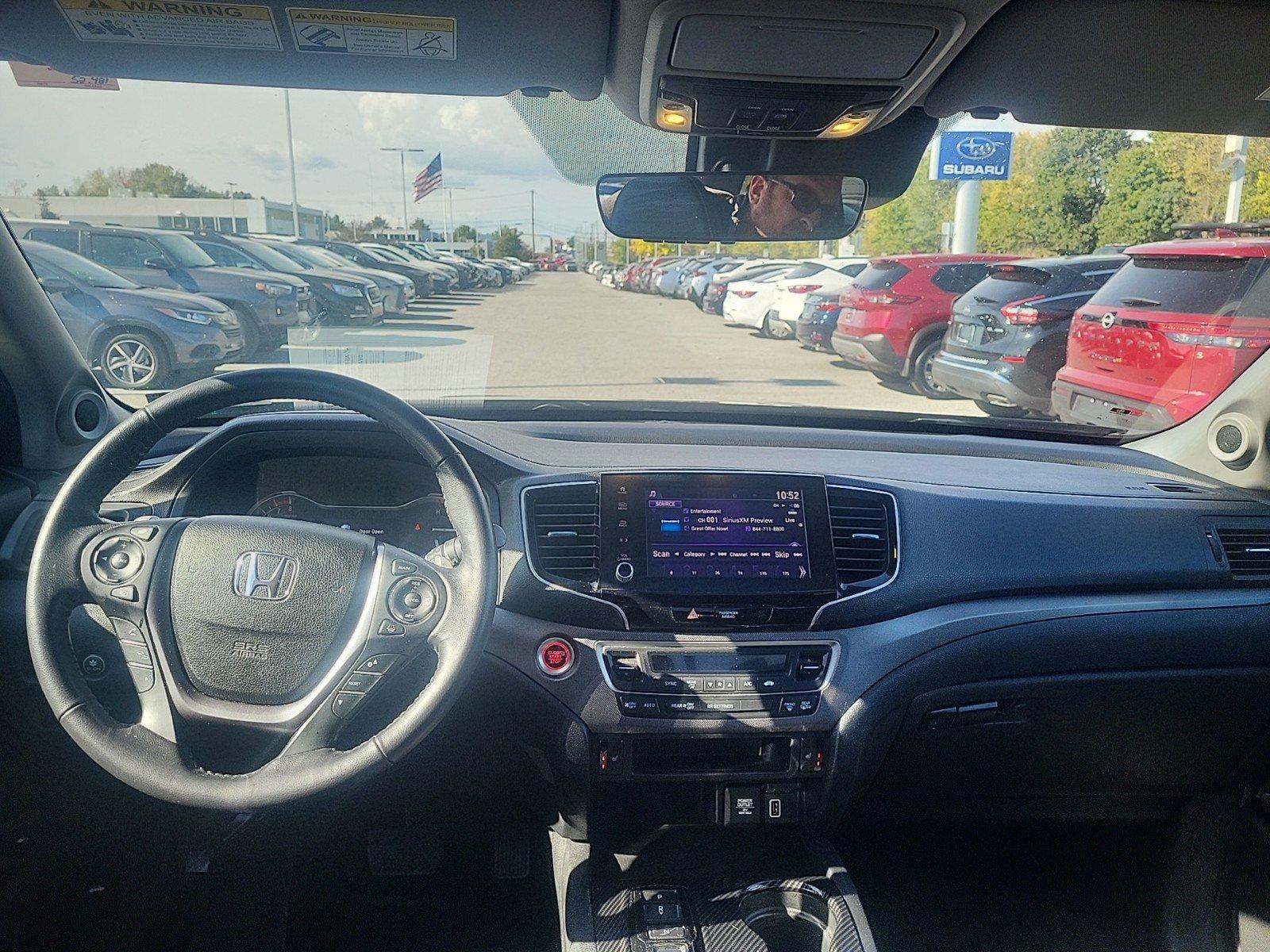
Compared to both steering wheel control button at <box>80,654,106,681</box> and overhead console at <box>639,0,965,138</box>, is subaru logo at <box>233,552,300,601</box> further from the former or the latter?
overhead console at <box>639,0,965,138</box>

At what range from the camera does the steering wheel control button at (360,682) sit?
1.93m

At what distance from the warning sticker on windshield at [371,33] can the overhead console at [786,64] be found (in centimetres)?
47

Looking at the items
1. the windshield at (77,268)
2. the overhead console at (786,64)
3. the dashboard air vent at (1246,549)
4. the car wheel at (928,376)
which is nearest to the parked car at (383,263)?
the windshield at (77,268)

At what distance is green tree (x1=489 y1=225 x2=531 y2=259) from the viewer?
10.2 ft

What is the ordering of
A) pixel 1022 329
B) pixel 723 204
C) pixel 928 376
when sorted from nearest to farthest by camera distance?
pixel 723 204 → pixel 1022 329 → pixel 928 376

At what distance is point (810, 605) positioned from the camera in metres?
2.52

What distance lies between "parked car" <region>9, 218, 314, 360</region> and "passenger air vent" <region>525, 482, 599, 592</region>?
99 centimetres

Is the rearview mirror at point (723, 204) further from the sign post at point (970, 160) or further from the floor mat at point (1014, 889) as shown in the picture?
the floor mat at point (1014, 889)

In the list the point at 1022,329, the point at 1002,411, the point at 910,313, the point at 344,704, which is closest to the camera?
the point at 344,704

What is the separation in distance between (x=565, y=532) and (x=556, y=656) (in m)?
0.29

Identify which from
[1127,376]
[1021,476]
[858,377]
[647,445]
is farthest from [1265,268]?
[647,445]

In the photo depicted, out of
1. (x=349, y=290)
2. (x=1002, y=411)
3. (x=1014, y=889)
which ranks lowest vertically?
(x=1014, y=889)

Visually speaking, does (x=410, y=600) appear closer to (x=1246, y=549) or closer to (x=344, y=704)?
(x=344, y=704)

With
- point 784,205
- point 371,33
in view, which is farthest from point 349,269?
point 784,205
